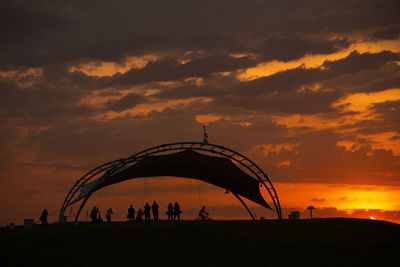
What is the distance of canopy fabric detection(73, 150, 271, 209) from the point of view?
41719mm

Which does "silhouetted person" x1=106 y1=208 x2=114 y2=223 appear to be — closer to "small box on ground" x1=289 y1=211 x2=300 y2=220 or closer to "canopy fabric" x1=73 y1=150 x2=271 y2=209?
"canopy fabric" x1=73 y1=150 x2=271 y2=209

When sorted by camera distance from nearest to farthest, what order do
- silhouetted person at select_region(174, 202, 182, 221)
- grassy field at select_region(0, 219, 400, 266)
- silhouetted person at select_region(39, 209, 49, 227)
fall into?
1. grassy field at select_region(0, 219, 400, 266)
2. silhouetted person at select_region(39, 209, 49, 227)
3. silhouetted person at select_region(174, 202, 182, 221)

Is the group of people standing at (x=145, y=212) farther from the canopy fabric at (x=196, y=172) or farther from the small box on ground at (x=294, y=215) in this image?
the small box on ground at (x=294, y=215)

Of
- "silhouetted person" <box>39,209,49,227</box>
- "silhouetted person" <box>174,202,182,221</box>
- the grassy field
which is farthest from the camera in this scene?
"silhouetted person" <box>174,202,182,221</box>

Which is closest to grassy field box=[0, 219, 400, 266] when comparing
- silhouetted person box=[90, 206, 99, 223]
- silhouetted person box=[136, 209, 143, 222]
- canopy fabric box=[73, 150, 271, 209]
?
silhouetted person box=[90, 206, 99, 223]

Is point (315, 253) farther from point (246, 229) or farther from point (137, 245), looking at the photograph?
point (137, 245)

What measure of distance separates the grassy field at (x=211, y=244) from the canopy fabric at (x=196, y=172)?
612cm

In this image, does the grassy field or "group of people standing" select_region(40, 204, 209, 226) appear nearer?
the grassy field

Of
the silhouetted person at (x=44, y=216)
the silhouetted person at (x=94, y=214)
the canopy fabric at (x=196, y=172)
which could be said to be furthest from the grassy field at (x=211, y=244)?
the canopy fabric at (x=196, y=172)

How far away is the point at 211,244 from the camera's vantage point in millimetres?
31359

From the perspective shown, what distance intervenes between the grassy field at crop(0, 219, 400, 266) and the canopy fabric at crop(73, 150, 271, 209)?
6.12m

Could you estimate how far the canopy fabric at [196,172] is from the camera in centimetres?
4172

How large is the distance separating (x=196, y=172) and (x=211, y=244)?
14.4 meters

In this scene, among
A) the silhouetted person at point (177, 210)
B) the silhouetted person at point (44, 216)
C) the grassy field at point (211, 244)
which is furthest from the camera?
the silhouetted person at point (177, 210)
